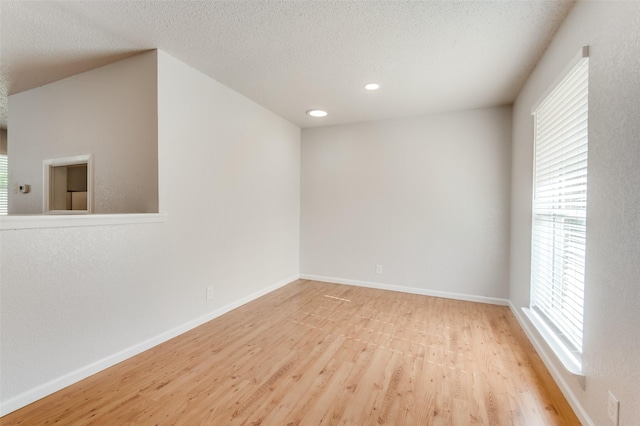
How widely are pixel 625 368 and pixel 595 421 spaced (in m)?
0.47

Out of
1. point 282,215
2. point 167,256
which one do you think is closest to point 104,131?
point 167,256

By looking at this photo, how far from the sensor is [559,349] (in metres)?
1.90

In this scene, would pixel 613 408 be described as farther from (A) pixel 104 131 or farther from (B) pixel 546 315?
(A) pixel 104 131

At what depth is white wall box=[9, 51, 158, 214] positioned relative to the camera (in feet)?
8.16

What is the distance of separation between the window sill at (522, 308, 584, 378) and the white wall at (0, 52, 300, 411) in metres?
2.99

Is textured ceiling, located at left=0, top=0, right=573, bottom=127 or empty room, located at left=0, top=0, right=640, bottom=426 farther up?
textured ceiling, located at left=0, top=0, right=573, bottom=127

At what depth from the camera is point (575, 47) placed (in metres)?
1.76

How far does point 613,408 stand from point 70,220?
10.7 feet

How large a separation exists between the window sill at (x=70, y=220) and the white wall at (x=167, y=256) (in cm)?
4

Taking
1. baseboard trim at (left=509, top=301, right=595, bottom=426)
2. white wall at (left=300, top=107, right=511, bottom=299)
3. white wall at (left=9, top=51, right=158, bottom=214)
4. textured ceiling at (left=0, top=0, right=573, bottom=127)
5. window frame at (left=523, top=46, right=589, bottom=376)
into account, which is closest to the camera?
baseboard trim at (left=509, top=301, right=595, bottom=426)

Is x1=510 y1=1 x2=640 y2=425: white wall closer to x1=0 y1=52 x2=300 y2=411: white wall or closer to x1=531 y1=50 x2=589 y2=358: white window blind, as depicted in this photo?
x1=531 y1=50 x2=589 y2=358: white window blind

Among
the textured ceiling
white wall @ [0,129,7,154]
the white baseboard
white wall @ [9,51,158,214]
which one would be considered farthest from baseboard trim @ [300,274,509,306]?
white wall @ [0,129,7,154]

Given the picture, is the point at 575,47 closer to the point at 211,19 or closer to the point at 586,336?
the point at 586,336

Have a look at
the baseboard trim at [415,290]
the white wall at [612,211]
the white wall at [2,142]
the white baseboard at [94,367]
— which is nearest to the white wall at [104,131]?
the white baseboard at [94,367]
